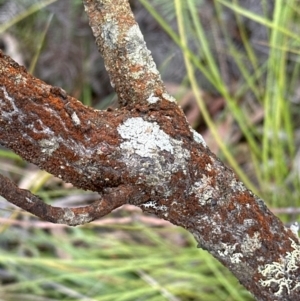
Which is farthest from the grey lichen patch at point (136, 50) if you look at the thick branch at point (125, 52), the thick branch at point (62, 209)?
the thick branch at point (62, 209)

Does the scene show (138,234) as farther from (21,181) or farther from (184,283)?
(21,181)

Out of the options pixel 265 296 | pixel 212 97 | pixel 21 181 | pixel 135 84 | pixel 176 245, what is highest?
pixel 212 97

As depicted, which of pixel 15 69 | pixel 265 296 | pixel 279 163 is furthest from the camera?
pixel 279 163

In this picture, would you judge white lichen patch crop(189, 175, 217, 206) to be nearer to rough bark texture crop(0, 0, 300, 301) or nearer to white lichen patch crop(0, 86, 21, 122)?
rough bark texture crop(0, 0, 300, 301)

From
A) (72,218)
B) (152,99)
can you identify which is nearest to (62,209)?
(72,218)

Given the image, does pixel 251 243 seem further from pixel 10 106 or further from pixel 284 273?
pixel 10 106

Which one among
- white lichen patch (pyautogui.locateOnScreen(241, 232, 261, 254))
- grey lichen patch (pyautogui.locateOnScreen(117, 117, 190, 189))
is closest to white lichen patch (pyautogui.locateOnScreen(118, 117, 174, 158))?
grey lichen patch (pyautogui.locateOnScreen(117, 117, 190, 189))

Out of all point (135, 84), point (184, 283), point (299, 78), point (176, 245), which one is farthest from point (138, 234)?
point (135, 84)
